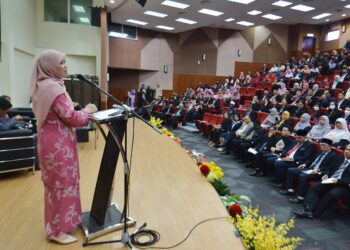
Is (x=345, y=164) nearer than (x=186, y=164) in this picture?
Yes

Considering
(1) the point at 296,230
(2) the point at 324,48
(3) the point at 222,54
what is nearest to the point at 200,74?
(3) the point at 222,54

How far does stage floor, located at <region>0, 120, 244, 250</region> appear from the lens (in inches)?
82.2

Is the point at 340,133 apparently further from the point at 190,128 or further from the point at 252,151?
the point at 190,128

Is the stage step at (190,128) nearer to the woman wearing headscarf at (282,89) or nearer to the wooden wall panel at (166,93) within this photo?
the woman wearing headscarf at (282,89)

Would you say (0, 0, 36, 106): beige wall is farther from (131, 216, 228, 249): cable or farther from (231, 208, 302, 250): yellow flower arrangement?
(231, 208, 302, 250): yellow flower arrangement

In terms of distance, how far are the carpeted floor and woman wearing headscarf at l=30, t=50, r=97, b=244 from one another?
2.04m

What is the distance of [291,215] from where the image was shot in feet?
10.4

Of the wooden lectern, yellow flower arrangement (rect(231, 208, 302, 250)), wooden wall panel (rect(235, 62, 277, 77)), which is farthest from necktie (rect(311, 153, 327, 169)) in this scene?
wooden wall panel (rect(235, 62, 277, 77))

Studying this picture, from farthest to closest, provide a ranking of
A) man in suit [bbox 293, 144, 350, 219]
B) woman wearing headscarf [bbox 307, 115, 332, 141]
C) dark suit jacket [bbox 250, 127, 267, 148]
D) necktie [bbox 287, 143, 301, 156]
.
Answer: dark suit jacket [bbox 250, 127, 267, 148], woman wearing headscarf [bbox 307, 115, 332, 141], necktie [bbox 287, 143, 301, 156], man in suit [bbox 293, 144, 350, 219]

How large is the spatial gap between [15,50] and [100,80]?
10.1 ft

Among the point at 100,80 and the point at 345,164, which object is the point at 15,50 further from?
the point at 345,164

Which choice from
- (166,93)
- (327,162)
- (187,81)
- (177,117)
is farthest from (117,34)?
(327,162)

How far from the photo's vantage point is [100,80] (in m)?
10.1

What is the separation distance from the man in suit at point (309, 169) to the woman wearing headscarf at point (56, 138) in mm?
2826
